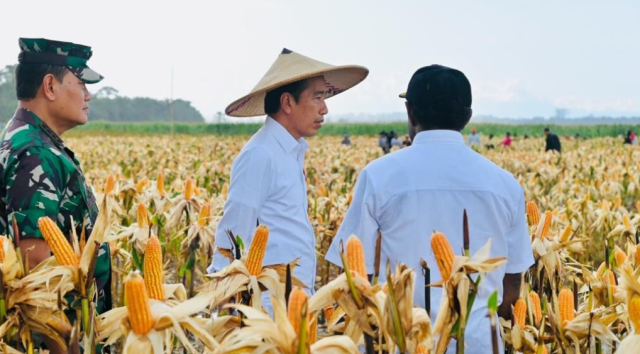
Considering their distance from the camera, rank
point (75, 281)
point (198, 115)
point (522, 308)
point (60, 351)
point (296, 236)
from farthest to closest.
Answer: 1. point (198, 115)
2. point (296, 236)
3. point (522, 308)
4. point (60, 351)
5. point (75, 281)

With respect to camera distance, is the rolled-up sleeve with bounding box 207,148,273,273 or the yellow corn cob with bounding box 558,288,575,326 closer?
the yellow corn cob with bounding box 558,288,575,326

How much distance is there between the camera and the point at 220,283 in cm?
190

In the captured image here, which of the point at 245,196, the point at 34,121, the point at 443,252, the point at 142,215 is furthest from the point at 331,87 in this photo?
the point at 443,252

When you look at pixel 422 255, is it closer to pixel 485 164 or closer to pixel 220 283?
pixel 485 164

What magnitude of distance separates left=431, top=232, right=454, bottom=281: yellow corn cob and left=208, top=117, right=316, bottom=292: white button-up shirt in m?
1.35

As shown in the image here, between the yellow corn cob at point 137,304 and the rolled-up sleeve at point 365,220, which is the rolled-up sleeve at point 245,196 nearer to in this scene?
the rolled-up sleeve at point 365,220

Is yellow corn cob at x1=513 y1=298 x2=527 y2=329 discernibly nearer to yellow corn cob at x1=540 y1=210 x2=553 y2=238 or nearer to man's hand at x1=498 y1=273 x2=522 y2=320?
man's hand at x1=498 y1=273 x2=522 y2=320

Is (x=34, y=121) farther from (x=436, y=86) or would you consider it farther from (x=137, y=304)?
(x=436, y=86)

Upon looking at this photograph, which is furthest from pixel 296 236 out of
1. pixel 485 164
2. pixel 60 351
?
pixel 60 351

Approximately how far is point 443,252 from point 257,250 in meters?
0.49

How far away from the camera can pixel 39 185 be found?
7.70ft

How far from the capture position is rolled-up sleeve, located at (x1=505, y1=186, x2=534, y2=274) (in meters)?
2.37

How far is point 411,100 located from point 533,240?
4.14 feet

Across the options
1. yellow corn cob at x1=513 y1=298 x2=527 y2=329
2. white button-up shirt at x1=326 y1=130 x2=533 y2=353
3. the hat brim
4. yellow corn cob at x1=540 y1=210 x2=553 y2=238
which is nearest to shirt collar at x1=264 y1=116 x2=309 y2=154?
the hat brim
